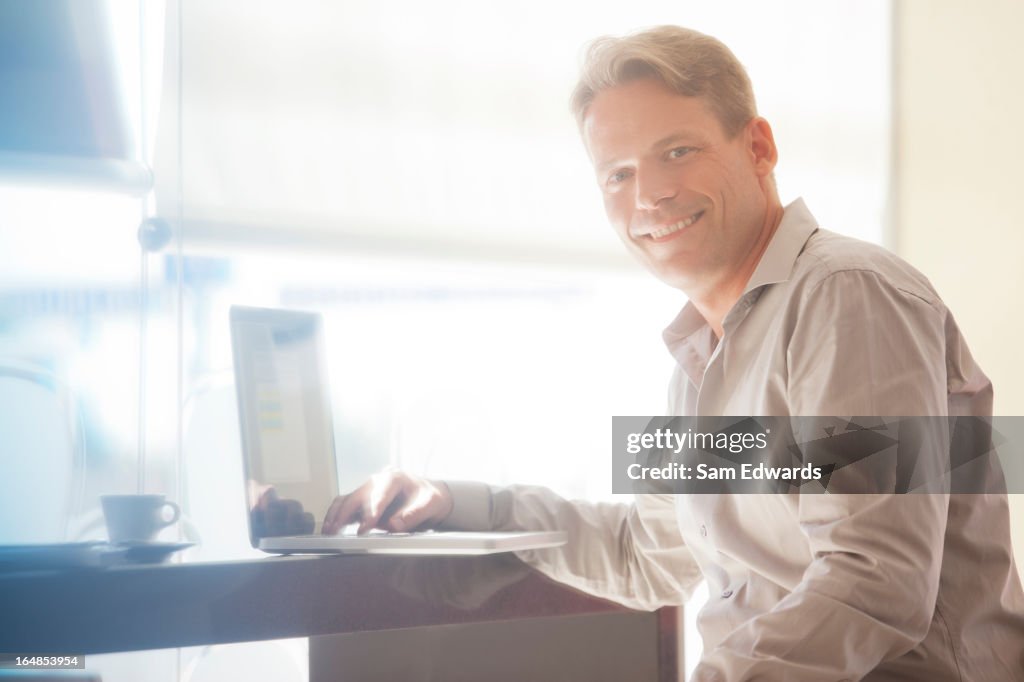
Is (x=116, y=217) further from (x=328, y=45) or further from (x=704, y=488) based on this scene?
(x=704, y=488)

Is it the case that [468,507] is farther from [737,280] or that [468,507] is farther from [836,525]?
[836,525]

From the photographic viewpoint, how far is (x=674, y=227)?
1384 mm

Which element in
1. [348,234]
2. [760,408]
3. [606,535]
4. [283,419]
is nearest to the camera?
[760,408]

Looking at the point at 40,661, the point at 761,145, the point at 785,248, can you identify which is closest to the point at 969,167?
the point at 761,145

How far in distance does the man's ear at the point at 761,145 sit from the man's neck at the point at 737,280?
0.18 feet

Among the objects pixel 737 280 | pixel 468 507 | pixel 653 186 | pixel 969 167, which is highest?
pixel 969 167

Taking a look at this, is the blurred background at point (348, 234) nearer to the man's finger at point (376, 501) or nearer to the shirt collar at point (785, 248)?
the man's finger at point (376, 501)

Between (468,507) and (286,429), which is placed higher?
(286,429)

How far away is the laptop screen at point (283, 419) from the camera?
4.25ft

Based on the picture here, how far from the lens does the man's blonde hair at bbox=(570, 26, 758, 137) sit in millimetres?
1347

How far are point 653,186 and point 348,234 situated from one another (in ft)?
3.29

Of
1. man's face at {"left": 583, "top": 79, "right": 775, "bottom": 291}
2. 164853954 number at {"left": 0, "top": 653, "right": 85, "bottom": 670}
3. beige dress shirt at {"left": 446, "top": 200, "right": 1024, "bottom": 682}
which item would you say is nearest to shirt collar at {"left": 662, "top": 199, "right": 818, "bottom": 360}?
beige dress shirt at {"left": 446, "top": 200, "right": 1024, "bottom": 682}

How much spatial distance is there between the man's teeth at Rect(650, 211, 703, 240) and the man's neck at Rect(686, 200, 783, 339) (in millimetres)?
97

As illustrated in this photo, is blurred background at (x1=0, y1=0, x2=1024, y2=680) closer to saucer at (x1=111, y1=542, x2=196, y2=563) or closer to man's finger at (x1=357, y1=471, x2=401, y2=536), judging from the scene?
man's finger at (x1=357, y1=471, x2=401, y2=536)
